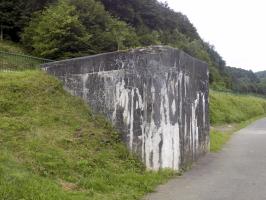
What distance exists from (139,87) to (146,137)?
1173 millimetres

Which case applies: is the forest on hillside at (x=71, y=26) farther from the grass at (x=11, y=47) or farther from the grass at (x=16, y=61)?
the grass at (x=16, y=61)

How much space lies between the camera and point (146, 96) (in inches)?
394

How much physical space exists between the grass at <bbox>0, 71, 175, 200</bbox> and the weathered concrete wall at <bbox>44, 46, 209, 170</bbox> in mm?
331

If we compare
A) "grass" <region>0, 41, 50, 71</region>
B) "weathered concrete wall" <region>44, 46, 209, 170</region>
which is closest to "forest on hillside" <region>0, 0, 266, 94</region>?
"grass" <region>0, 41, 50, 71</region>

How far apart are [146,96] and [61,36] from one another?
20581mm

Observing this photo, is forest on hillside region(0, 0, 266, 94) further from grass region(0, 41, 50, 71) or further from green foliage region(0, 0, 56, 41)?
grass region(0, 41, 50, 71)

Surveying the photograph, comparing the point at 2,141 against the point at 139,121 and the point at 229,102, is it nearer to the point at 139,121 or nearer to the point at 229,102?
the point at 139,121

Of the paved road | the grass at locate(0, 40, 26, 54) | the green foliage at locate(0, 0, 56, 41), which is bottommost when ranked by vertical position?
the paved road

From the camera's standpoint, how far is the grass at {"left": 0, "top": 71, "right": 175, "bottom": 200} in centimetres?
738

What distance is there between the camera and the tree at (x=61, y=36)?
1154 inches

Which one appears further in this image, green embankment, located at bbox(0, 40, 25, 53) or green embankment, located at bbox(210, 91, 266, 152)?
green embankment, located at bbox(0, 40, 25, 53)

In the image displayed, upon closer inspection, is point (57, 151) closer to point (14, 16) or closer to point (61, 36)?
point (61, 36)

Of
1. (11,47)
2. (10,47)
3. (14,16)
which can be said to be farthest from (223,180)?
(14,16)

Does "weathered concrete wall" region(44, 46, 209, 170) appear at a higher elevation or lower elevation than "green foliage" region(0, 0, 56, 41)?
lower
